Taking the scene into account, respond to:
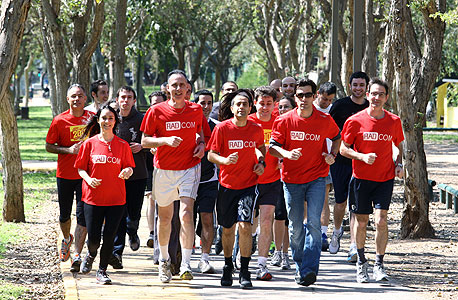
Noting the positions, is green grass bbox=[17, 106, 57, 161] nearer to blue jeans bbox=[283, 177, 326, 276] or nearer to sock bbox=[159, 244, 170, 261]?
sock bbox=[159, 244, 170, 261]

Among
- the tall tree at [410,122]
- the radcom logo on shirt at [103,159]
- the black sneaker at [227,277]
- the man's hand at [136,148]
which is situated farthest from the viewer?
the tall tree at [410,122]

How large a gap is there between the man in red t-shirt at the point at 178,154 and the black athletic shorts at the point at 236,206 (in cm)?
37

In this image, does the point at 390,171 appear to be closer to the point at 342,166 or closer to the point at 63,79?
the point at 342,166

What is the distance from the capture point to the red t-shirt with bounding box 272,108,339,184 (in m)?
8.46

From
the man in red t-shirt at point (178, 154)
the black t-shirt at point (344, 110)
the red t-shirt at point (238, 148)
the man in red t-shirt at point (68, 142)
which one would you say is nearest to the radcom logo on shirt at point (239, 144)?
the red t-shirt at point (238, 148)

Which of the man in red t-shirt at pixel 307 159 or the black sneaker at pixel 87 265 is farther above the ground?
the man in red t-shirt at pixel 307 159

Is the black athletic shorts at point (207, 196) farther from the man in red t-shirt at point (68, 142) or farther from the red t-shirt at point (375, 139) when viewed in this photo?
the red t-shirt at point (375, 139)

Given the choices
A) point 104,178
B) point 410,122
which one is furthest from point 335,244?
point 104,178

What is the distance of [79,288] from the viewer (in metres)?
8.44

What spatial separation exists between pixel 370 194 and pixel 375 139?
0.60m

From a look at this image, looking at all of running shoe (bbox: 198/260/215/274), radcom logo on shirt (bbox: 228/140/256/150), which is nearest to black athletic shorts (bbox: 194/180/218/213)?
running shoe (bbox: 198/260/215/274)

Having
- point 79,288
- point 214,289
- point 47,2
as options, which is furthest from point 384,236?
point 47,2

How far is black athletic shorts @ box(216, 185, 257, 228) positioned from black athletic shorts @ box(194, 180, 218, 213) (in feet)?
2.91

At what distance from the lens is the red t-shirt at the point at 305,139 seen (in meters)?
8.46
